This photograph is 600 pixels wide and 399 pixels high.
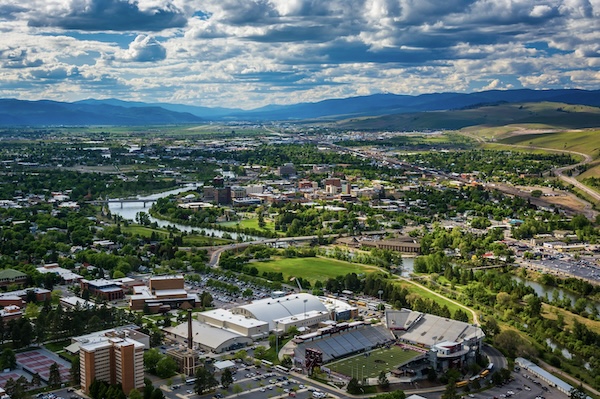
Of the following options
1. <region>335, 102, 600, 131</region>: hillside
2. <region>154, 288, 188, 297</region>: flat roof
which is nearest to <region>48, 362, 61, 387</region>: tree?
<region>154, 288, 188, 297</region>: flat roof

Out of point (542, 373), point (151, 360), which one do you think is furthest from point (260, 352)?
point (542, 373)

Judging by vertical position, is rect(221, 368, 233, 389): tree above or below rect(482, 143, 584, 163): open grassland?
above

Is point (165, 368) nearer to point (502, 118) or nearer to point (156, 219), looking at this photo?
point (156, 219)

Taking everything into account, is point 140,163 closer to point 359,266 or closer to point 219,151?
point 219,151

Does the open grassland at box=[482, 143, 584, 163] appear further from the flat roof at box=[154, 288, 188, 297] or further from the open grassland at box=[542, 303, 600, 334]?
the flat roof at box=[154, 288, 188, 297]

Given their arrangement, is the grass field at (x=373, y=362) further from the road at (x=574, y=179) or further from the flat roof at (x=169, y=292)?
the road at (x=574, y=179)

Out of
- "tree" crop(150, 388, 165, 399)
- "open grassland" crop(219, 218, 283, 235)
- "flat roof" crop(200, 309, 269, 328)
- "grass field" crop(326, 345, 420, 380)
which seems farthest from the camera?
"open grassland" crop(219, 218, 283, 235)

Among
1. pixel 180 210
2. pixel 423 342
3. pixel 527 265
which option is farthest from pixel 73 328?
pixel 180 210
